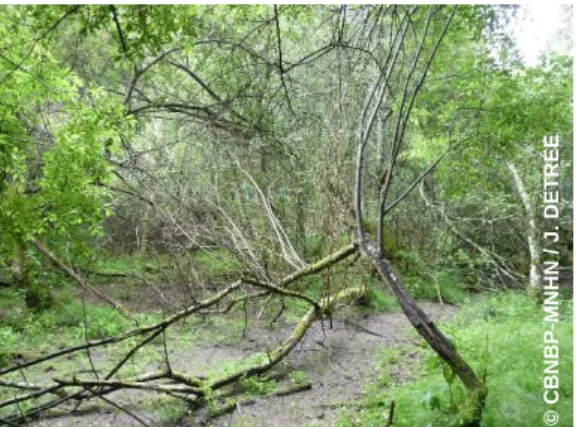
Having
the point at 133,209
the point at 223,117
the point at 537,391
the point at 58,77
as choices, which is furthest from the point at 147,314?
the point at 537,391

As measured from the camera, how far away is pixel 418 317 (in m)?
3.64

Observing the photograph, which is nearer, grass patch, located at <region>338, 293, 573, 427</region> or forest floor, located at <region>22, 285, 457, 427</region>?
grass patch, located at <region>338, 293, 573, 427</region>

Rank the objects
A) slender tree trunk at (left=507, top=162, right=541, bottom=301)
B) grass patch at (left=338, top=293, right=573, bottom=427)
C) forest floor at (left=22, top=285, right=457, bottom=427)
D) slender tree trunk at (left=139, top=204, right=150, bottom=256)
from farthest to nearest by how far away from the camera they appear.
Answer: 1. slender tree trunk at (left=139, top=204, right=150, bottom=256)
2. slender tree trunk at (left=507, top=162, right=541, bottom=301)
3. forest floor at (left=22, top=285, right=457, bottom=427)
4. grass patch at (left=338, top=293, right=573, bottom=427)

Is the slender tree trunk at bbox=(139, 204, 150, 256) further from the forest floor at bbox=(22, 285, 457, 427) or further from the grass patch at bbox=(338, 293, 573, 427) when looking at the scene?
the grass patch at bbox=(338, 293, 573, 427)

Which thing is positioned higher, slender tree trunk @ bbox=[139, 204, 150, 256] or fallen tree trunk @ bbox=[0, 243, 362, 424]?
slender tree trunk @ bbox=[139, 204, 150, 256]

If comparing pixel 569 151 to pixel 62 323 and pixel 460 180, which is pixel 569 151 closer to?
pixel 460 180

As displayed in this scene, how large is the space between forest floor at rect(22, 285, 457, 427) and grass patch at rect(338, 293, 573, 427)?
0.18 meters

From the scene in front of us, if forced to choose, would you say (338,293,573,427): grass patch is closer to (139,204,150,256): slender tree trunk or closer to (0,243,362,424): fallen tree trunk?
(0,243,362,424): fallen tree trunk

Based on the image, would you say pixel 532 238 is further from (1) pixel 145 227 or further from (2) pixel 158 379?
(1) pixel 145 227

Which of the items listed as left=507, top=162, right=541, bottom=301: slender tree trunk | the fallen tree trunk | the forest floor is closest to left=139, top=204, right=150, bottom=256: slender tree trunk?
the forest floor

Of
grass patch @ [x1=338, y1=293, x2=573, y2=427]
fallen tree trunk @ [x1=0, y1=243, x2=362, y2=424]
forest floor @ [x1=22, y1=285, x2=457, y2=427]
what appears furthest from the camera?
forest floor @ [x1=22, y1=285, x2=457, y2=427]

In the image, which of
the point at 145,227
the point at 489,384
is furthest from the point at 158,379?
→ the point at 145,227

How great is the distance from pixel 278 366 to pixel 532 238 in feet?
17.0

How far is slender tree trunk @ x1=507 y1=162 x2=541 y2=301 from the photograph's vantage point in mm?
8398
